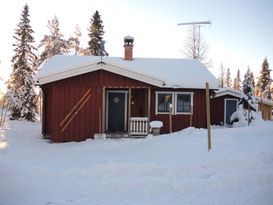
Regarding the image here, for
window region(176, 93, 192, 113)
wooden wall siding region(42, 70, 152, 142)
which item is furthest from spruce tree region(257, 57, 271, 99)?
wooden wall siding region(42, 70, 152, 142)

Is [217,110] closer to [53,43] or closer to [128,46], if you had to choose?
[128,46]

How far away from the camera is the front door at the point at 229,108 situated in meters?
23.7

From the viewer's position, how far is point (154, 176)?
8.16 m

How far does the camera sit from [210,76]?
756 inches

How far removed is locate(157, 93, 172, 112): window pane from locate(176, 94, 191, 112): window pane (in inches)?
21.9

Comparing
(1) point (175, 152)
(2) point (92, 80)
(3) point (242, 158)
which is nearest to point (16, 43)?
(2) point (92, 80)

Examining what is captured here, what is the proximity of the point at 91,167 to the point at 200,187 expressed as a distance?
2993mm

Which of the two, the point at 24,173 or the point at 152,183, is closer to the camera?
the point at 152,183

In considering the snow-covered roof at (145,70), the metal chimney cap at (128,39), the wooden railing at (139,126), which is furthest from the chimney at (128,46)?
the wooden railing at (139,126)

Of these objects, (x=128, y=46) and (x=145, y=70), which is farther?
(x=128, y=46)

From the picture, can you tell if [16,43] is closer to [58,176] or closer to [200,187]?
[58,176]

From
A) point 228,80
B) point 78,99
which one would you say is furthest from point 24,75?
point 228,80

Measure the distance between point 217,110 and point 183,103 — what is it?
6245mm

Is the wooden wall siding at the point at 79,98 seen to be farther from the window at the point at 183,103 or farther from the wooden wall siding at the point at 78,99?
the window at the point at 183,103
